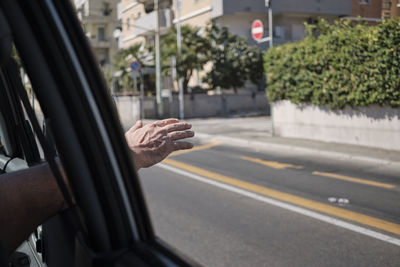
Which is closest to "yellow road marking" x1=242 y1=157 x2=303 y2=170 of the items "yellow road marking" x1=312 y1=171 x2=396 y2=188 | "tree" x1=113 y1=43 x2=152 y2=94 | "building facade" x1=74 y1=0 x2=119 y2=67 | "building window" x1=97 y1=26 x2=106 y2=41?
"yellow road marking" x1=312 y1=171 x2=396 y2=188

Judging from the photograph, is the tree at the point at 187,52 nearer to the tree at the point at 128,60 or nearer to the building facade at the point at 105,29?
the tree at the point at 128,60

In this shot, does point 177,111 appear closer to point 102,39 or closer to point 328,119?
point 328,119

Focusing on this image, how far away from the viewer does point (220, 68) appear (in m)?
28.7

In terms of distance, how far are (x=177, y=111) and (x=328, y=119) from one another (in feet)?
51.4

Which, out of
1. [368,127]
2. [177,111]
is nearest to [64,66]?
[368,127]

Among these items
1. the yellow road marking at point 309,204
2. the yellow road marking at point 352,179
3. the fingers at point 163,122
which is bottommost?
the yellow road marking at point 352,179

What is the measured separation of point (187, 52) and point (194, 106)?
319cm

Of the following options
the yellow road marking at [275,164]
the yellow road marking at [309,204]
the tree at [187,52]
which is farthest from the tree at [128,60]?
the yellow road marking at [309,204]

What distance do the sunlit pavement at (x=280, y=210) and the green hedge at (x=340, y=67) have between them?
1.84m

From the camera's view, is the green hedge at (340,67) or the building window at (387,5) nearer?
the green hedge at (340,67)

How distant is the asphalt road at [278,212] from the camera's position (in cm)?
424

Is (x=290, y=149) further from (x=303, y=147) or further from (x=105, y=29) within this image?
(x=105, y=29)

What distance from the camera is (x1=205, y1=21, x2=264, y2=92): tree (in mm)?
28859

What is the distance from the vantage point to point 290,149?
12062mm
